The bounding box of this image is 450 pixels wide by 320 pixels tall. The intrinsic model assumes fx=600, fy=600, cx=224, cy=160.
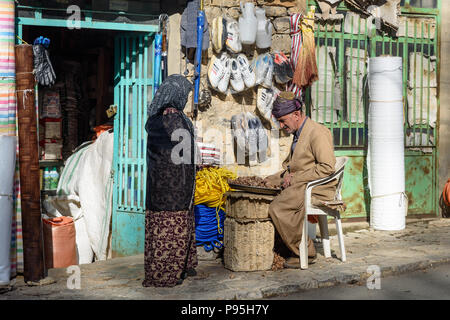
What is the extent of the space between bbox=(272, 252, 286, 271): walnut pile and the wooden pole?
240cm

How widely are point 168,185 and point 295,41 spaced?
11.4 feet

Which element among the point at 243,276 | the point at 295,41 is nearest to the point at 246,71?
the point at 295,41

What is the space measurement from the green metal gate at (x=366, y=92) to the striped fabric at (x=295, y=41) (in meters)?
0.56

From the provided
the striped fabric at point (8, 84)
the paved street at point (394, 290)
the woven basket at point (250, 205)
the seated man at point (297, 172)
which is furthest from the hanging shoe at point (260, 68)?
the striped fabric at point (8, 84)

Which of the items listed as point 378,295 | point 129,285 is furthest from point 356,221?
point 129,285

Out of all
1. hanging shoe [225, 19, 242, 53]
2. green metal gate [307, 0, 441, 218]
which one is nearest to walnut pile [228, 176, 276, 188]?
hanging shoe [225, 19, 242, 53]

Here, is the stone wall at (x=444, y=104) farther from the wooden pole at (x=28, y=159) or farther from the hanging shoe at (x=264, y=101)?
the wooden pole at (x=28, y=159)

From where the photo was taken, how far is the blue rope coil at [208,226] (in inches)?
268

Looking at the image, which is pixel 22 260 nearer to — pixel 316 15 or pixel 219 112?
pixel 219 112

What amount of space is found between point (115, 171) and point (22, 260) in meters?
2.13

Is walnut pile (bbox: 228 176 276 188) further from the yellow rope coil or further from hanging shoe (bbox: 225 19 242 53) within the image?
hanging shoe (bbox: 225 19 242 53)

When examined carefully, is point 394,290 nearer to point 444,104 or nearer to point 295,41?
point 295,41

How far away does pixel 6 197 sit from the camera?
5578 mm
